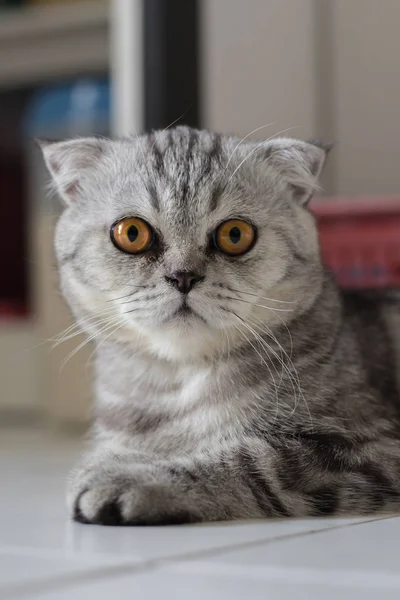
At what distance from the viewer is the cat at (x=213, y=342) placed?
1228 mm

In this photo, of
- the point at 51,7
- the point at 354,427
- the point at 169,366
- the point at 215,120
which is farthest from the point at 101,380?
the point at 51,7

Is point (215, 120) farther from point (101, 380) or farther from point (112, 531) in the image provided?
point (112, 531)

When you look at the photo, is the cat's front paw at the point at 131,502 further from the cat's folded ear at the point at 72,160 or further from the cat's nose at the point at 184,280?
the cat's folded ear at the point at 72,160

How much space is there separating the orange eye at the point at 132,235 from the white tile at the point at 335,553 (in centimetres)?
46

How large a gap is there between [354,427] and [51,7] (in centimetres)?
244

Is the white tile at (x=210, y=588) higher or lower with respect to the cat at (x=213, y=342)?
lower

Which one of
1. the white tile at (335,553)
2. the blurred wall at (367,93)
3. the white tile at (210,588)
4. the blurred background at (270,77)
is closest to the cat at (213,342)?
the white tile at (335,553)

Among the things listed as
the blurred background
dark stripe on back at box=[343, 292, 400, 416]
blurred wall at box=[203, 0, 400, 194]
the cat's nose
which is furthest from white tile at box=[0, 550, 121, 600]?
blurred wall at box=[203, 0, 400, 194]

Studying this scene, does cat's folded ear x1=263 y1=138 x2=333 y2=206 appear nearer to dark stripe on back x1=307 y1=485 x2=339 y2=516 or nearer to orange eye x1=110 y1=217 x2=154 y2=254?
orange eye x1=110 y1=217 x2=154 y2=254

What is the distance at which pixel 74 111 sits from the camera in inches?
119

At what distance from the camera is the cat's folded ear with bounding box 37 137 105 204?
1.50 metres

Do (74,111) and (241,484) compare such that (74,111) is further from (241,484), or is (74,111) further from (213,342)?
(241,484)

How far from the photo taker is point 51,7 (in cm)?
333

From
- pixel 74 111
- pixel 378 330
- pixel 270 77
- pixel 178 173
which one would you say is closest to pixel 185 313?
pixel 178 173
